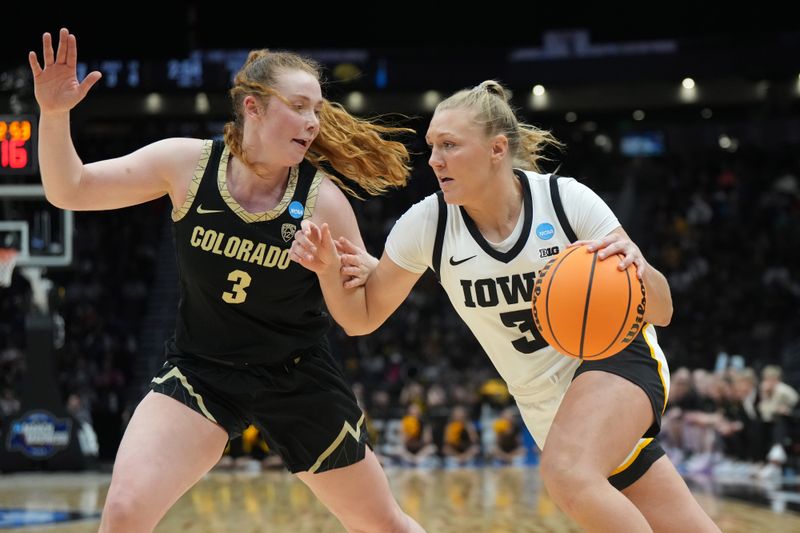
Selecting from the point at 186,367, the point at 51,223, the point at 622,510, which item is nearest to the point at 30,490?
the point at 51,223

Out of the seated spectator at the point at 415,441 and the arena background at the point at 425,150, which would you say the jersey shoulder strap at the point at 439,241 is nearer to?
the arena background at the point at 425,150

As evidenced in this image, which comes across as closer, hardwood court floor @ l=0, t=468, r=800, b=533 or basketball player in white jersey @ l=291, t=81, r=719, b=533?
basketball player in white jersey @ l=291, t=81, r=719, b=533

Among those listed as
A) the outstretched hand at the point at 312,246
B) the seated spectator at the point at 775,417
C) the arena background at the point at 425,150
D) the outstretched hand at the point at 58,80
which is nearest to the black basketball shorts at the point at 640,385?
the outstretched hand at the point at 312,246

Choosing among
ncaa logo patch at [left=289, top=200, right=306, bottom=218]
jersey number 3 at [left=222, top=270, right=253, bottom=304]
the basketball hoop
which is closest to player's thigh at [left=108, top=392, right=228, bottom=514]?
jersey number 3 at [left=222, top=270, right=253, bottom=304]

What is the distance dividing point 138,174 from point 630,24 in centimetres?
2034

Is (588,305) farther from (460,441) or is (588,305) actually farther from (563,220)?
(460,441)

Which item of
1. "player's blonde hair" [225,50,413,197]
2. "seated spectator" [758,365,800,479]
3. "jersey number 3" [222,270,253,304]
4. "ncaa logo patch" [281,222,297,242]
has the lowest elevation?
"seated spectator" [758,365,800,479]

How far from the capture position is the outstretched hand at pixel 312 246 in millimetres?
3953

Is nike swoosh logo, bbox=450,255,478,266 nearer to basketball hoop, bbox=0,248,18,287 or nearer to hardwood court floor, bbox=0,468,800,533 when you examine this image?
hardwood court floor, bbox=0,468,800,533

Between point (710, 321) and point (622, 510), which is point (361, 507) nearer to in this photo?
point (622, 510)

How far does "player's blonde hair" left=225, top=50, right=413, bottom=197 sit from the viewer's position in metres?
4.23

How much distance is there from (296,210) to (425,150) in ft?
50.0

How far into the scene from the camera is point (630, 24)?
22.9 metres

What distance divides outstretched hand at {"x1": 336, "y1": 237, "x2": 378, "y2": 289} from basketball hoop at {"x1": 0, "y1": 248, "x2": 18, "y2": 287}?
11026 millimetres
